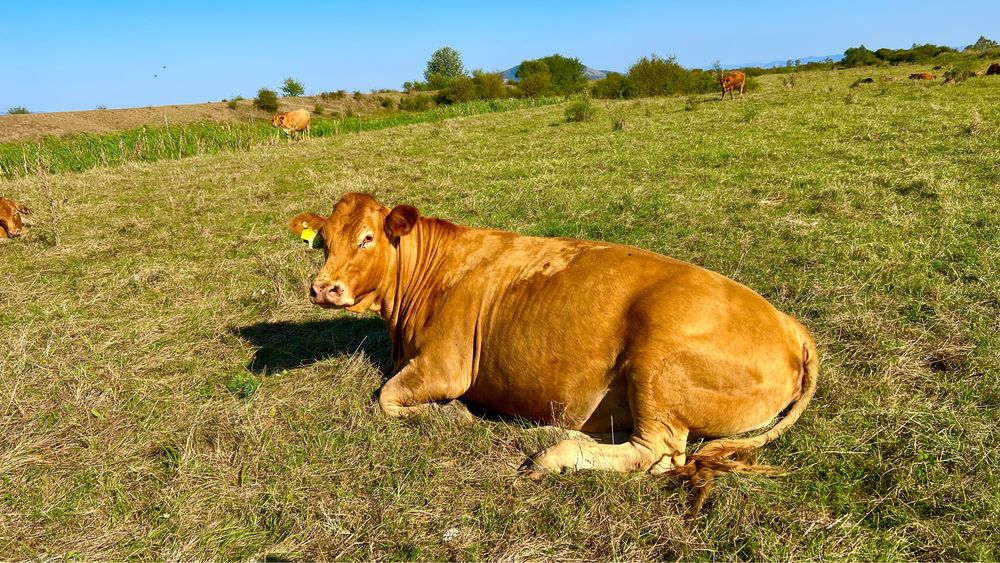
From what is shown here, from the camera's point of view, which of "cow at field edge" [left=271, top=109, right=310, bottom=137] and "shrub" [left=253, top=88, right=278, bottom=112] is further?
"shrub" [left=253, top=88, right=278, bottom=112]

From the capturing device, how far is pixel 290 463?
371cm

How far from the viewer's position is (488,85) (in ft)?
183

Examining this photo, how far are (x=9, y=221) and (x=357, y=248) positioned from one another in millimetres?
8920

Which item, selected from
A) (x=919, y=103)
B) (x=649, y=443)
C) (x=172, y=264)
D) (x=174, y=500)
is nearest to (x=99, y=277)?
(x=172, y=264)

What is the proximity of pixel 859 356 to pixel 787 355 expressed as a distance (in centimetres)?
136

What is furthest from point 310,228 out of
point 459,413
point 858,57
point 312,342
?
point 858,57

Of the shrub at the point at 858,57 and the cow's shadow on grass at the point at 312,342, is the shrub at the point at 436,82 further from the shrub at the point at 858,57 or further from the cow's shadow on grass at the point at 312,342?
the cow's shadow on grass at the point at 312,342

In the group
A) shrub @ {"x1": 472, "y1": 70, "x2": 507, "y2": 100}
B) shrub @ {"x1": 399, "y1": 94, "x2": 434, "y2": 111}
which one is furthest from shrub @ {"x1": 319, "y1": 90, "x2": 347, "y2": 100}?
shrub @ {"x1": 472, "y1": 70, "x2": 507, "y2": 100}

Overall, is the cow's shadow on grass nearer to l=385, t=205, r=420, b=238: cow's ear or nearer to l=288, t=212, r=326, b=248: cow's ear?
l=288, t=212, r=326, b=248: cow's ear

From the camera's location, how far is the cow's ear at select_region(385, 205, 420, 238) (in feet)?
14.1

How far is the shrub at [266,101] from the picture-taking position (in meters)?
47.2

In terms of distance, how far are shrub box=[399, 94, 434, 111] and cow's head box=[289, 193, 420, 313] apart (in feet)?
168

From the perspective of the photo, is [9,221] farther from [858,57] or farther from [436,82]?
[436,82]

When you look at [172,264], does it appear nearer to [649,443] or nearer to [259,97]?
[649,443]
